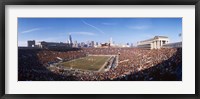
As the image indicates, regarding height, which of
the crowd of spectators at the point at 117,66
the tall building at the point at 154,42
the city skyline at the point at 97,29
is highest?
the city skyline at the point at 97,29

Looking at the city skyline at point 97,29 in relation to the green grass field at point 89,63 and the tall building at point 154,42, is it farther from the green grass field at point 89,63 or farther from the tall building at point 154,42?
the green grass field at point 89,63

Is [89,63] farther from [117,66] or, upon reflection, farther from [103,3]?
[103,3]

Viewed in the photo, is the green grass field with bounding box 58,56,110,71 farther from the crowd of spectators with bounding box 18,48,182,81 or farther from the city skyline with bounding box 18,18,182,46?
the city skyline with bounding box 18,18,182,46

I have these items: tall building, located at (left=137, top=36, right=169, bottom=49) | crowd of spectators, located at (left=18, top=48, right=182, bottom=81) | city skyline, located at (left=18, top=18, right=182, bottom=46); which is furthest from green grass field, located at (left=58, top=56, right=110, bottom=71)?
tall building, located at (left=137, top=36, right=169, bottom=49)

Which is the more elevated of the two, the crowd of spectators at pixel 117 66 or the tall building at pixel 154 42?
the tall building at pixel 154 42

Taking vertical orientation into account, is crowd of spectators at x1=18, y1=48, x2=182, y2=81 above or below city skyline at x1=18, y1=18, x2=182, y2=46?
below

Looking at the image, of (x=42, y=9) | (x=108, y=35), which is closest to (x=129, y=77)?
(x=108, y=35)

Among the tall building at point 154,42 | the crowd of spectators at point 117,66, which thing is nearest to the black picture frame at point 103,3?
the crowd of spectators at point 117,66
